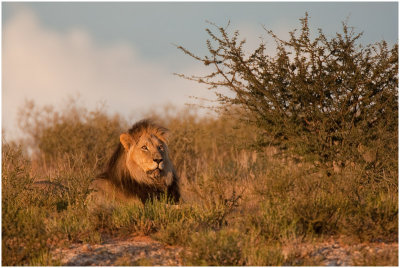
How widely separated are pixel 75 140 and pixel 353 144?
37.6ft

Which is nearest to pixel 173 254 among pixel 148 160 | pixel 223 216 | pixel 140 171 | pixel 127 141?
pixel 223 216

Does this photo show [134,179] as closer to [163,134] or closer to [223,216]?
[163,134]

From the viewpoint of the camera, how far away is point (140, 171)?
349 inches

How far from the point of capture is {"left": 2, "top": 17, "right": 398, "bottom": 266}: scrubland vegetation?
6426mm

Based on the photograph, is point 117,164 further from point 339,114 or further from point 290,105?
point 339,114

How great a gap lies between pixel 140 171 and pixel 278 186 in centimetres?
244

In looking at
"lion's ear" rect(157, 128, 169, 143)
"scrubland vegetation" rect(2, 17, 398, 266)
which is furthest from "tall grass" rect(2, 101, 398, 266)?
"lion's ear" rect(157, 128, 169, 143)

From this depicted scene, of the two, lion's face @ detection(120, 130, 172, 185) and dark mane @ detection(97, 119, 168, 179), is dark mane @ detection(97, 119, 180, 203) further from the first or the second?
lion's face @ detection(120, 130, 172, 185)

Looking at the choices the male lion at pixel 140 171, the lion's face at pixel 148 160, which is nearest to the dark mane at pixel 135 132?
the male lion at pixel 140 171

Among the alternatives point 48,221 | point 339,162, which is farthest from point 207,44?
point 48,221

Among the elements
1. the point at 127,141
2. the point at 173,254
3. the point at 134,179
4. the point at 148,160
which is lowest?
the point at 173,254

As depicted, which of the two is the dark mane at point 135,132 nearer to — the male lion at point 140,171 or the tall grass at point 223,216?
the male lion at point 140,171

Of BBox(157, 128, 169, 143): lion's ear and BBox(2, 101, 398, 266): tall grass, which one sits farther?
BBox(157, 128, 169, 143): lion's ear

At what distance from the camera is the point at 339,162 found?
9.90 meters
